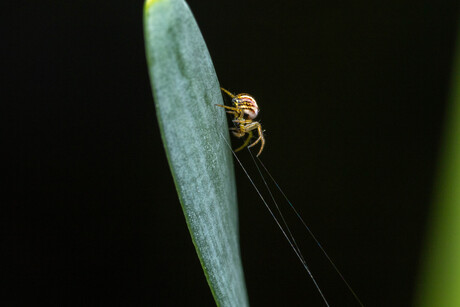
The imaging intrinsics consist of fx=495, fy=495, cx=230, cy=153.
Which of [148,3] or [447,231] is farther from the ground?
[148,3]

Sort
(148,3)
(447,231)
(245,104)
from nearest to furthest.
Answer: (148,3) < (447,231) < (245,104)

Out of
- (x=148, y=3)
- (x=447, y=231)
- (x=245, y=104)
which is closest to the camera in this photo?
(x=148, y=3)

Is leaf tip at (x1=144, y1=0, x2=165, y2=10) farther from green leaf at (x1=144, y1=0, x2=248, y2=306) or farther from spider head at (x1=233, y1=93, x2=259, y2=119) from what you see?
spider head at (x1=233, y1=93, x2=259, y2=119)

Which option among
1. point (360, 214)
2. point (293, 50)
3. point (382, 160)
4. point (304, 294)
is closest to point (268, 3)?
point (293, 50)

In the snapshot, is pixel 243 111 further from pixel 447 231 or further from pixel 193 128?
pixel 193 128

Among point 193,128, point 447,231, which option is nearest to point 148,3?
point 193,128
